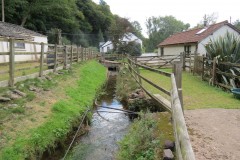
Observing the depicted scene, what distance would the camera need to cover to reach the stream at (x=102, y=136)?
17.3 feet

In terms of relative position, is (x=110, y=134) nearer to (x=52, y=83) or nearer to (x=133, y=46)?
(x=52, y=83)

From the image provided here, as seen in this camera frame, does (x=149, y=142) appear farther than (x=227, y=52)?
No

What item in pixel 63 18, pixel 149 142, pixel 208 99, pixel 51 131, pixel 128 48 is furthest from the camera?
pixel 63 18

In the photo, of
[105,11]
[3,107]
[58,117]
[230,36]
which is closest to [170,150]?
[58,117]

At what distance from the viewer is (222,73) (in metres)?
10.1

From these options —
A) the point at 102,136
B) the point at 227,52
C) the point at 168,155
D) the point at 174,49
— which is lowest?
the point at 102,136

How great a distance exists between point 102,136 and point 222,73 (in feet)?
20.7

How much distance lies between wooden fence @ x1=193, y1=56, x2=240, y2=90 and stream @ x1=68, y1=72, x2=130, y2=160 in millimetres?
4570

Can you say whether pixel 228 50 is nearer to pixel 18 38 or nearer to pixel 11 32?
pixel 18 38

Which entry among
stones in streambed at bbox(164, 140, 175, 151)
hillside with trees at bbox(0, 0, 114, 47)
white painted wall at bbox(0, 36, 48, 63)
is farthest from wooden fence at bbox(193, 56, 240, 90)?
hillside with trees at bbox(0, 0, 114, 47)

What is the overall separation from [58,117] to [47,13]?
42736mm

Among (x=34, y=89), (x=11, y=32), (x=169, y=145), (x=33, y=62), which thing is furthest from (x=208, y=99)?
(x=11, y=32)

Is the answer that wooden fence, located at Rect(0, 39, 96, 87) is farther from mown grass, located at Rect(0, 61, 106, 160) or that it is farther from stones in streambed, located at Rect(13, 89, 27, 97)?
mown grass, located at Rect(0, 61, 106, 160)

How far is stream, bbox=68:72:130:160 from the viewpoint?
17.3 feet
